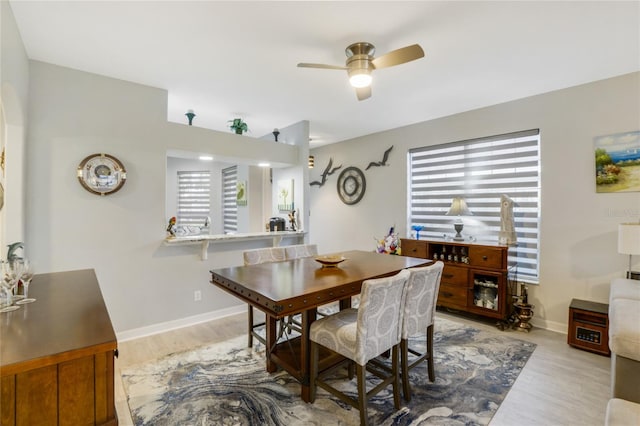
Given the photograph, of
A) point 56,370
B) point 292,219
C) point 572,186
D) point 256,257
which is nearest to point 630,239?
point 572,186

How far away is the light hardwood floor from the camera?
196cm

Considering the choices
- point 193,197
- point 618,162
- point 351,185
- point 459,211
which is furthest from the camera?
point 193,197

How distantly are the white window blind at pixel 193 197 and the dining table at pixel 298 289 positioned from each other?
14.3ft

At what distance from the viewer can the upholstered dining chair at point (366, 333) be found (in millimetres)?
1755

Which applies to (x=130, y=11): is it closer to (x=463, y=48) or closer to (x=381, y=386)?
(x=463, y=48)

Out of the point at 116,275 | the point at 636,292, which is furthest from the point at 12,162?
the point at 636,292

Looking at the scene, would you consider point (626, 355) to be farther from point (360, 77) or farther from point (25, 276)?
point (25, 276)

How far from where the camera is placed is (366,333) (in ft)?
5.83

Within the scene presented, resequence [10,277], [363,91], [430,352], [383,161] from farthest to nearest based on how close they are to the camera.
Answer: [383,161] → [363,91] → [430,352] → [10,277]

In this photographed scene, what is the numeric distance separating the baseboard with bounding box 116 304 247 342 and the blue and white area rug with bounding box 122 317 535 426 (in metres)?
0.71

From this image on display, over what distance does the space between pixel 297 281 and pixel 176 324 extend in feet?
7.03

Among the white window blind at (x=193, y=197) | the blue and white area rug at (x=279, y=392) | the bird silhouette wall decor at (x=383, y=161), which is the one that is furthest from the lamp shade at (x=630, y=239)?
the white window blind at (x=193, y=197)

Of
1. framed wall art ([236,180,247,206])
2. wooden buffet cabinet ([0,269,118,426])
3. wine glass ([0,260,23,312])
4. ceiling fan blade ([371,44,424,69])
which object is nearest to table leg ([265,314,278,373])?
wooden buffet cabinet ([0,269,118,426])

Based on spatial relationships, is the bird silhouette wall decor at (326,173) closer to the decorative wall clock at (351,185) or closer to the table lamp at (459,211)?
the decorative wall clock at (351,185)
